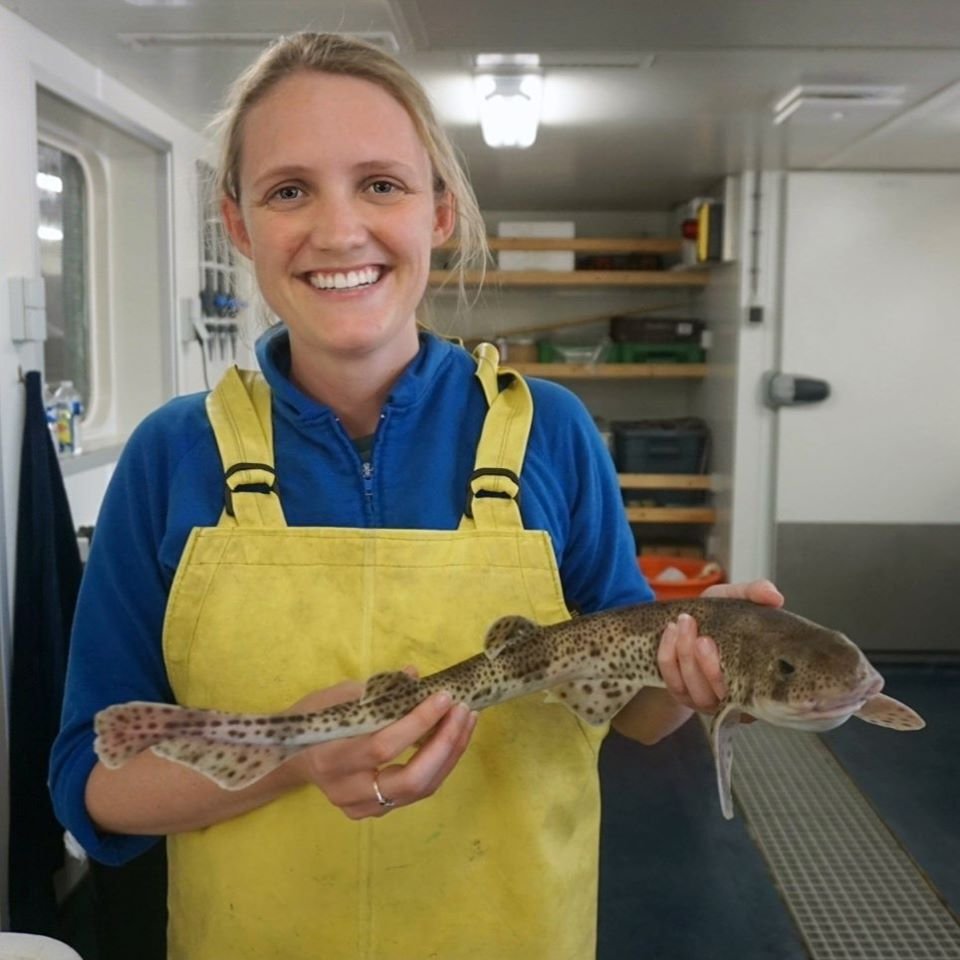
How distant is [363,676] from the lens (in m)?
1.26

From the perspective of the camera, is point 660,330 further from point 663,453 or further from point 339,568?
point 339,568

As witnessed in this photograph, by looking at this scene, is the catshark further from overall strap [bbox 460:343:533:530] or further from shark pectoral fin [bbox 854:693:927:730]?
overall strap [bbox 460:343:533:530]

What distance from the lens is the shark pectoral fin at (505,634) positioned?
3.97 feet

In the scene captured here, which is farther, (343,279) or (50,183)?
(50,183)

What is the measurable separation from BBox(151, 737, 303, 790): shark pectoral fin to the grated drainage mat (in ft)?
7.40

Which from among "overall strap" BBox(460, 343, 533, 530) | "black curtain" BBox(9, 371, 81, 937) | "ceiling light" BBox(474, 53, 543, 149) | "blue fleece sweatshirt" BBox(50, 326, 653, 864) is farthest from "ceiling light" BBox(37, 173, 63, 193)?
"overall strap" BBox(460, 343, 533, 530)

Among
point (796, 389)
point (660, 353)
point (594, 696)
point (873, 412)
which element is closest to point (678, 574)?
point (796, 389)

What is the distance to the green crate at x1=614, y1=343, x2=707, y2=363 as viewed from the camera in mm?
5418

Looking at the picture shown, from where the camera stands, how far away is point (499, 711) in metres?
1.33

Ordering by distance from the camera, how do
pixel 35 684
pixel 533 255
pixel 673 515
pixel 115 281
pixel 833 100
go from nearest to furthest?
pixel 35 684 < pixel 833 100 < pixel 115 281 < pixel 673 515 < pixel 533 255

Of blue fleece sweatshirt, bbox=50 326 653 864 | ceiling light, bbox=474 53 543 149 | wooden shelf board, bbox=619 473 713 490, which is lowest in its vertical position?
wooden shelf board, bbox=619 473 713 490

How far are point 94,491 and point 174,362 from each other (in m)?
0.63

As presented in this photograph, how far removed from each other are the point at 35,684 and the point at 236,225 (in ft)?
5.23

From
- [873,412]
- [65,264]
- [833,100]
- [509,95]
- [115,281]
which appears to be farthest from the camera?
[873,412]
